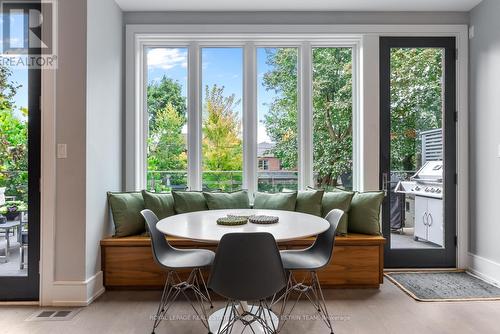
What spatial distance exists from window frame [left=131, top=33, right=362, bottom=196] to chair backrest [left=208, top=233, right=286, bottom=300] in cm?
188

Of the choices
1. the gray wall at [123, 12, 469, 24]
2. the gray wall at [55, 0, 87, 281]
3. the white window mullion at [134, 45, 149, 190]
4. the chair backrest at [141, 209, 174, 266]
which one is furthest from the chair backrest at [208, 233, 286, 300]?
the gray wall at [123, 12, 469, 24]

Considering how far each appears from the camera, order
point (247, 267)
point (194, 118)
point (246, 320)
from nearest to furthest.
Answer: point (247, 267), point (246, 320), point (194, 118)

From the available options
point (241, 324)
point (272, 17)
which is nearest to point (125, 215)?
point (241, 324)

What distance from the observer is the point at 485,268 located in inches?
120

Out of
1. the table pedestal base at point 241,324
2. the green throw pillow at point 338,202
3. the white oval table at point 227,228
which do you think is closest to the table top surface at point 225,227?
the white oval table at point 227,228

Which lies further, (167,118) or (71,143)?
(167,118)

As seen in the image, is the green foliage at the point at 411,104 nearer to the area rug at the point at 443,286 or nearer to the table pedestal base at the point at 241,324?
the area rug at the point at 443,286

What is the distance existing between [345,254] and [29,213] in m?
2.75

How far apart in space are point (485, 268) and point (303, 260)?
224 cm

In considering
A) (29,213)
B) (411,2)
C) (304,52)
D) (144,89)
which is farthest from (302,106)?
(29,213)

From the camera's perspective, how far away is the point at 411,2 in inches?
124

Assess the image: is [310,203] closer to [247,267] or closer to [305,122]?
[305,122]

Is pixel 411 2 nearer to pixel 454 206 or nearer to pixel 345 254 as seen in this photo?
pixel 454 206

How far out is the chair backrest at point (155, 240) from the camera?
6.80ft
